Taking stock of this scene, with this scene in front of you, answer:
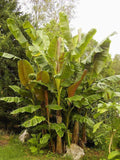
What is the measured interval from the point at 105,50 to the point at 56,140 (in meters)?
3.03

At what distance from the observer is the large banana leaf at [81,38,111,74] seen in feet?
13.3

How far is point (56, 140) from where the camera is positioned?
4.79 meters

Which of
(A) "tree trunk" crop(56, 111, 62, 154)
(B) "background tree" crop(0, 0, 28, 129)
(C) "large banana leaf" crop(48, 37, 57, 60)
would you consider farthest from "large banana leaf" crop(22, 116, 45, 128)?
(B) "background tree" crop(0, 0, 28, 129)

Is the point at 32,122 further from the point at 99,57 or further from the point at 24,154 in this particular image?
the point at 99,57

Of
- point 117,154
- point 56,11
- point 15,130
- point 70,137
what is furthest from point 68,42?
point 56,11

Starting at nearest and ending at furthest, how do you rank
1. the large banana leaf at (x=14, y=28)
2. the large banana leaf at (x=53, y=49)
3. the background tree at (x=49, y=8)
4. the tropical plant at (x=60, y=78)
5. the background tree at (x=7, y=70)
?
the large banana leaf at (x=53, y=49) → the tropical plant at (x=60, y=78) → the large banana leaf at (x=14, y=28) → the background tree at (x=7, y=70) → the background tree at (x=49, y=8)

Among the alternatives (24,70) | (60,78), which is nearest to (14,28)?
(24,70)

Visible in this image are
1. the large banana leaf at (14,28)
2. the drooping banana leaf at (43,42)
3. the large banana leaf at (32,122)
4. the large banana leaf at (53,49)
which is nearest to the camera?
the large banana leaf at (32,122)

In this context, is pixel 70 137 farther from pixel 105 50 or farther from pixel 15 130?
pixel 15 130

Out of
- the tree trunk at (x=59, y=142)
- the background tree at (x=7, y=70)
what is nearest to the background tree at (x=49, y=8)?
the background tree at (x=7, y=70)

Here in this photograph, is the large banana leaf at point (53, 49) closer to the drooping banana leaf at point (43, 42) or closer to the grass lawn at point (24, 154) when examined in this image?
the drooping banana leaf at point (43, 42)

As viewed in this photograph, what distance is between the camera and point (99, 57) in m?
4.22

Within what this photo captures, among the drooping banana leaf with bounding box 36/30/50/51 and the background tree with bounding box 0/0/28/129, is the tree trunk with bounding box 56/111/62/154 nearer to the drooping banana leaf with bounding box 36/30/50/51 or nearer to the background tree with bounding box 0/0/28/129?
the drooping banana leaf with bounding box 36/30/50/51

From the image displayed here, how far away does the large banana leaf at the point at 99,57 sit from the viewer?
4039 mm
